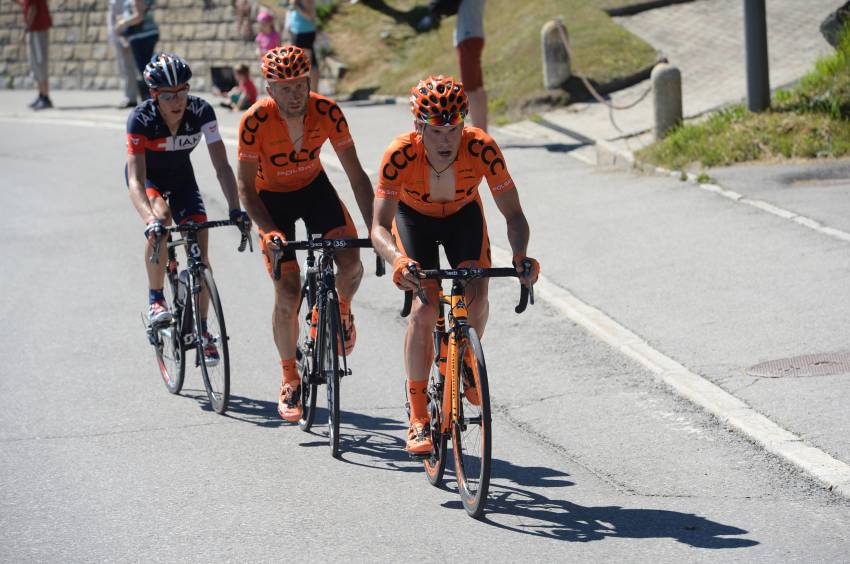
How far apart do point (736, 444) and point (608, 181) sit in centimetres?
749

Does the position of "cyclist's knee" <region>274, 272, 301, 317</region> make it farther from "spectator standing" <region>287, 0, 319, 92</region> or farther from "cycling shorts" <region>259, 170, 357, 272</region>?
"spectator standing" <region>287, 0, 319, 92</region>

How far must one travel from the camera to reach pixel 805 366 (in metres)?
7.93

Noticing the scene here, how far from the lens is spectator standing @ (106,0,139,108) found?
2188cm

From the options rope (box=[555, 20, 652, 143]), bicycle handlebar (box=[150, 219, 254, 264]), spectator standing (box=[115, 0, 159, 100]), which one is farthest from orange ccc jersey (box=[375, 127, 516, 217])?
spectator standing (box=[115, 0, 159, 100])

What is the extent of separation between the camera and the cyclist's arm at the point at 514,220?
6.37 metres

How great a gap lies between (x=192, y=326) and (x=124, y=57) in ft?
47.8

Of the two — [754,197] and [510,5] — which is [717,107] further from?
[510,5]

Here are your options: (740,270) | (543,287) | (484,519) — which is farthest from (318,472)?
(740,270)

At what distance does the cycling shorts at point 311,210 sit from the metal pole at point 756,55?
317 inches

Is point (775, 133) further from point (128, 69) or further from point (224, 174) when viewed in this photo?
point (128, 69)

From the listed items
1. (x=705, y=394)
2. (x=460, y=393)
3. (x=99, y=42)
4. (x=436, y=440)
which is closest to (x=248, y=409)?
(x=436, y=440)

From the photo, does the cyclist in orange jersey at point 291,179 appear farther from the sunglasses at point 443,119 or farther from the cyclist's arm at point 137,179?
the sunglasses at point 443,119

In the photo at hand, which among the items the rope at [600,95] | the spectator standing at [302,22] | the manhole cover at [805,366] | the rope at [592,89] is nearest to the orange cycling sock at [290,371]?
the manhole cover at [805,366]

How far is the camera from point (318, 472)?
22.7ft
